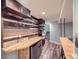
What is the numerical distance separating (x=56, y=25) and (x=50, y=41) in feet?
5.72

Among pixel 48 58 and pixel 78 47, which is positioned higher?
pixel 78 47

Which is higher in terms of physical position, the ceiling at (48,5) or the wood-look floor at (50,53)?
the ceiling at (48,5)

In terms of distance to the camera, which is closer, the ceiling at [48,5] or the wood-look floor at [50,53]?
the ceiling at [48,5]

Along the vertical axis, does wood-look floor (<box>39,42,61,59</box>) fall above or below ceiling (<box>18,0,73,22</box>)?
below

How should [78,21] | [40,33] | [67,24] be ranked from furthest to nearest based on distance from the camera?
1. [67,24]
2. [40,33]
3. [78,21]

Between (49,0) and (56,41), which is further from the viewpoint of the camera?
(56,41)

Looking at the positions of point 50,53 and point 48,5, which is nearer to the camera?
point 48,5

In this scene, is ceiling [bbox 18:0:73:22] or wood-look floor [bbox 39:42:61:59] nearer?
ceiling [bbox 18:0:73:22]

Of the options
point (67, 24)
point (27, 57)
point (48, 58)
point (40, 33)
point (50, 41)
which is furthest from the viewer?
point (50, 41)

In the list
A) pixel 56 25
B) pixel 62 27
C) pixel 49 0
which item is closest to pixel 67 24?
pixel 62 27

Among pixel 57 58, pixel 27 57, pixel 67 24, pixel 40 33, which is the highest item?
pixel 67 24

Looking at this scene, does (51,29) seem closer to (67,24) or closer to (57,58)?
(67,24)

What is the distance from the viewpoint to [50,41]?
1180 cm

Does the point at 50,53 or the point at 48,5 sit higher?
the point at 48,5
